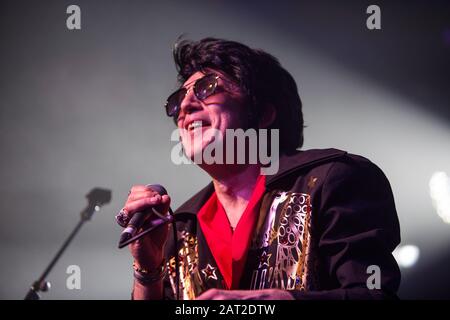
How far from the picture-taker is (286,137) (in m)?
2.46

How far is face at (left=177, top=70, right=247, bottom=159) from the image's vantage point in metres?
2.26

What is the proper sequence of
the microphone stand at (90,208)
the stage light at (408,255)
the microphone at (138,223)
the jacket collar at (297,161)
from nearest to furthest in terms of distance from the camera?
1. the microphone at (138,223)
2. the jacket collar at (297,161)
3. the microphone stand at (90,208)
4. the stage light at (408,255)

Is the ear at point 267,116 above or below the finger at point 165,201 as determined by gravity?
above

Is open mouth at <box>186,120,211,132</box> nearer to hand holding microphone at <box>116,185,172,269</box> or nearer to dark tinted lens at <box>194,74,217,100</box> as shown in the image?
dark tinted lens at <box>194,74,217,100</box>

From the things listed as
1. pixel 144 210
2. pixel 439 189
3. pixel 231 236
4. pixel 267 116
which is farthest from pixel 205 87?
pixel 439 189

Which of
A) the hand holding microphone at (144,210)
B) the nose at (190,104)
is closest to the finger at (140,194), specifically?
the hand holding microphone at (144,210)

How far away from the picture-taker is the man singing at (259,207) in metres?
1.71

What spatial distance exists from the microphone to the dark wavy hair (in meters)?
0.87

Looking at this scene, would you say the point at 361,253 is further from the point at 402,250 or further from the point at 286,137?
the point at 402,250

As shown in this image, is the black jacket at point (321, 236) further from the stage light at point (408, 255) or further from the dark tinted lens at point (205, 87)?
the stage light at point (408, 255)

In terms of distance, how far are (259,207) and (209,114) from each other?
51cm

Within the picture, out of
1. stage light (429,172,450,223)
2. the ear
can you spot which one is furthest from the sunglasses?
stage light (429,172,450,223)

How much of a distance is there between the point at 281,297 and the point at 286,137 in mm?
1053
